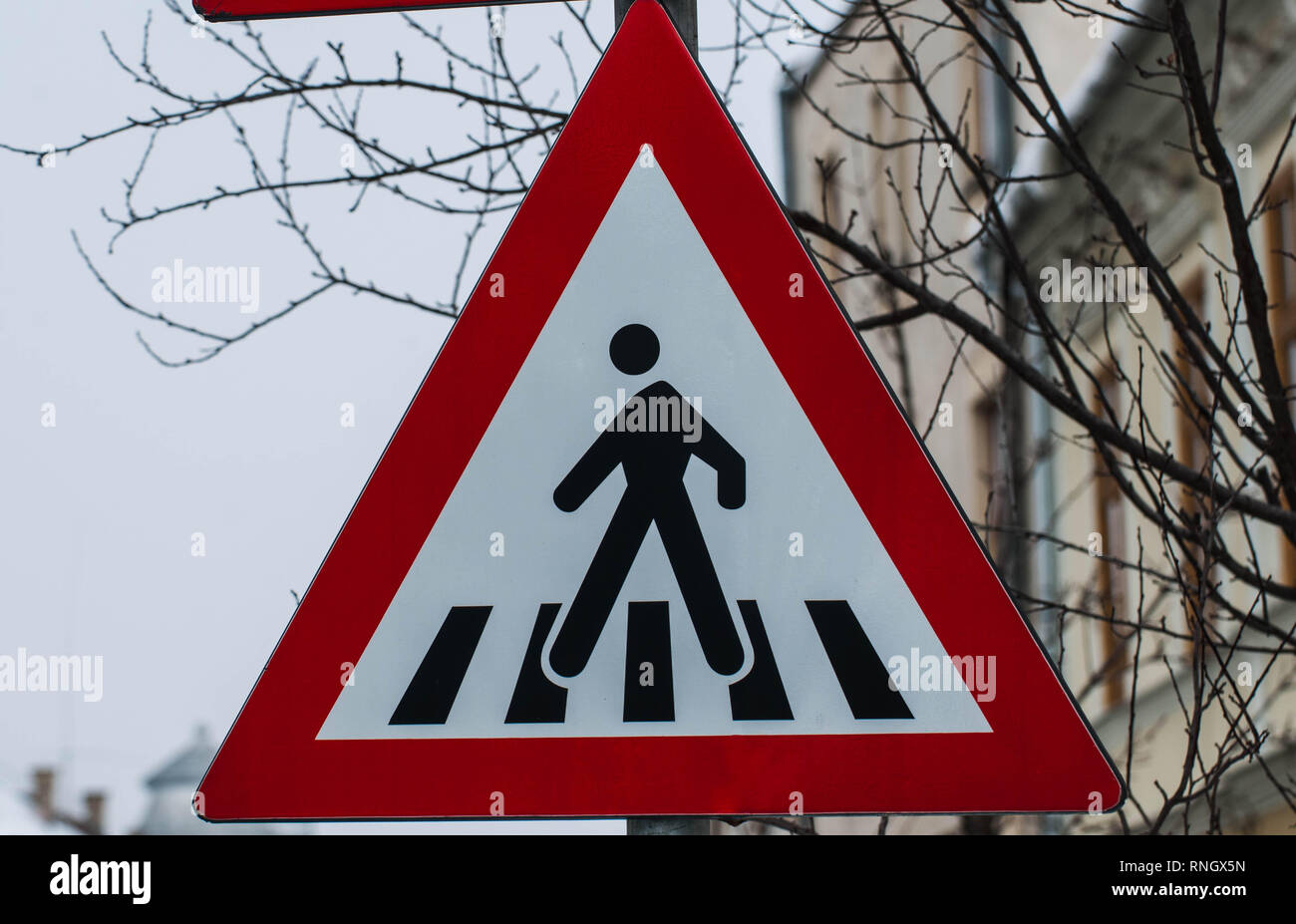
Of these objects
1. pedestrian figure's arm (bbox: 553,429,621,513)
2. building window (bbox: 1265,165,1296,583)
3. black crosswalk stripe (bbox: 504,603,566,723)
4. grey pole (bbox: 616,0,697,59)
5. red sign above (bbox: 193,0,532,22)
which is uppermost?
building window (bbox: 1265,165,1296,583)

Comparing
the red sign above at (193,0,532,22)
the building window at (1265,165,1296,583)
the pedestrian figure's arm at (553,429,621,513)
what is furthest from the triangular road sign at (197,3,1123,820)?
the building window at (1265,165,1296,583)

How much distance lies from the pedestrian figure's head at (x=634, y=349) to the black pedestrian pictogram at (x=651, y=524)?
7 cm

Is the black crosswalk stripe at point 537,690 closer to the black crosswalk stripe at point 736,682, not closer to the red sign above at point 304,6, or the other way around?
the black crosswalk stripe at point 736,682

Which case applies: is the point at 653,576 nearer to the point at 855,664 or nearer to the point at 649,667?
the point at 649,667

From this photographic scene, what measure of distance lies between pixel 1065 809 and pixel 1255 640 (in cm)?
871

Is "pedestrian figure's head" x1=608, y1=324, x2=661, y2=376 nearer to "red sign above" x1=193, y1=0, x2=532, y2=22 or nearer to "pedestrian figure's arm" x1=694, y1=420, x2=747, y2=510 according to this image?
"pedestrian figure's arm" x1=694, y1=420, x2=747, y2=510

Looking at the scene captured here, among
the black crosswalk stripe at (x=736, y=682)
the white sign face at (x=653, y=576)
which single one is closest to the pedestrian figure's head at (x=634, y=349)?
the white sign face at (x=653, y=576)

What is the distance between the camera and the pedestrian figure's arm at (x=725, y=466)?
5.74 feet

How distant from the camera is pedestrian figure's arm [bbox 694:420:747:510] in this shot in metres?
1.75

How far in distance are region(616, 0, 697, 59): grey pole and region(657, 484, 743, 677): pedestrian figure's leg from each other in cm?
58

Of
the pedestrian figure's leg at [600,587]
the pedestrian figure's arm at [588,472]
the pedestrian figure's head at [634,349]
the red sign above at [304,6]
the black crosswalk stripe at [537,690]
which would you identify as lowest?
the black crosswalk stripe at [537,690]

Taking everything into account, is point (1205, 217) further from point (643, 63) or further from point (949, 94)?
point (643, 63)

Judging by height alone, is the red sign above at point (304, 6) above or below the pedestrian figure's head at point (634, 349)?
above
